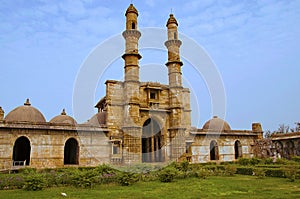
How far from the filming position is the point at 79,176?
12.8m

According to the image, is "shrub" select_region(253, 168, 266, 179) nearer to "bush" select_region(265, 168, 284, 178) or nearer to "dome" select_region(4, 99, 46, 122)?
"bush" select_region(265, 168, 284, 178)

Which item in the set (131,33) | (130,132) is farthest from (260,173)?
(131,33)

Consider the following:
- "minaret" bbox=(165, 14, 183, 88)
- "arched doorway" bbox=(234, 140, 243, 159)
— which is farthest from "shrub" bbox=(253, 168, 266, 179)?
"arched doorway" bbox=(234, 140, 243, 159)

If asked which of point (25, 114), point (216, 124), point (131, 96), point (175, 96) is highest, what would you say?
point (175, 96)

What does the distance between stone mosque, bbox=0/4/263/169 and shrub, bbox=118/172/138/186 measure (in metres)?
10.0

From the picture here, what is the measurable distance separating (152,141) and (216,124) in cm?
1100

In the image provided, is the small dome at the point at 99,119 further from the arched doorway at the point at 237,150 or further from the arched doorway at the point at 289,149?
the arched doorway at the point at 289,149

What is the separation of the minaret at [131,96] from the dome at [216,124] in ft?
A: 40.8

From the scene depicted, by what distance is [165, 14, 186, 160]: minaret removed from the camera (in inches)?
1063

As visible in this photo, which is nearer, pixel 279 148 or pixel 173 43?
pixel 279 148

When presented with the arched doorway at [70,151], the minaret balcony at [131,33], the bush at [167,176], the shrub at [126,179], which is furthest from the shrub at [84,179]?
the minaret balcony at [131,33]

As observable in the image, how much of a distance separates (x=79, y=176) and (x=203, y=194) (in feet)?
20.6

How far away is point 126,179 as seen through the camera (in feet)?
44.6

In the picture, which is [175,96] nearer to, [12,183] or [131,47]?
[131,47]
